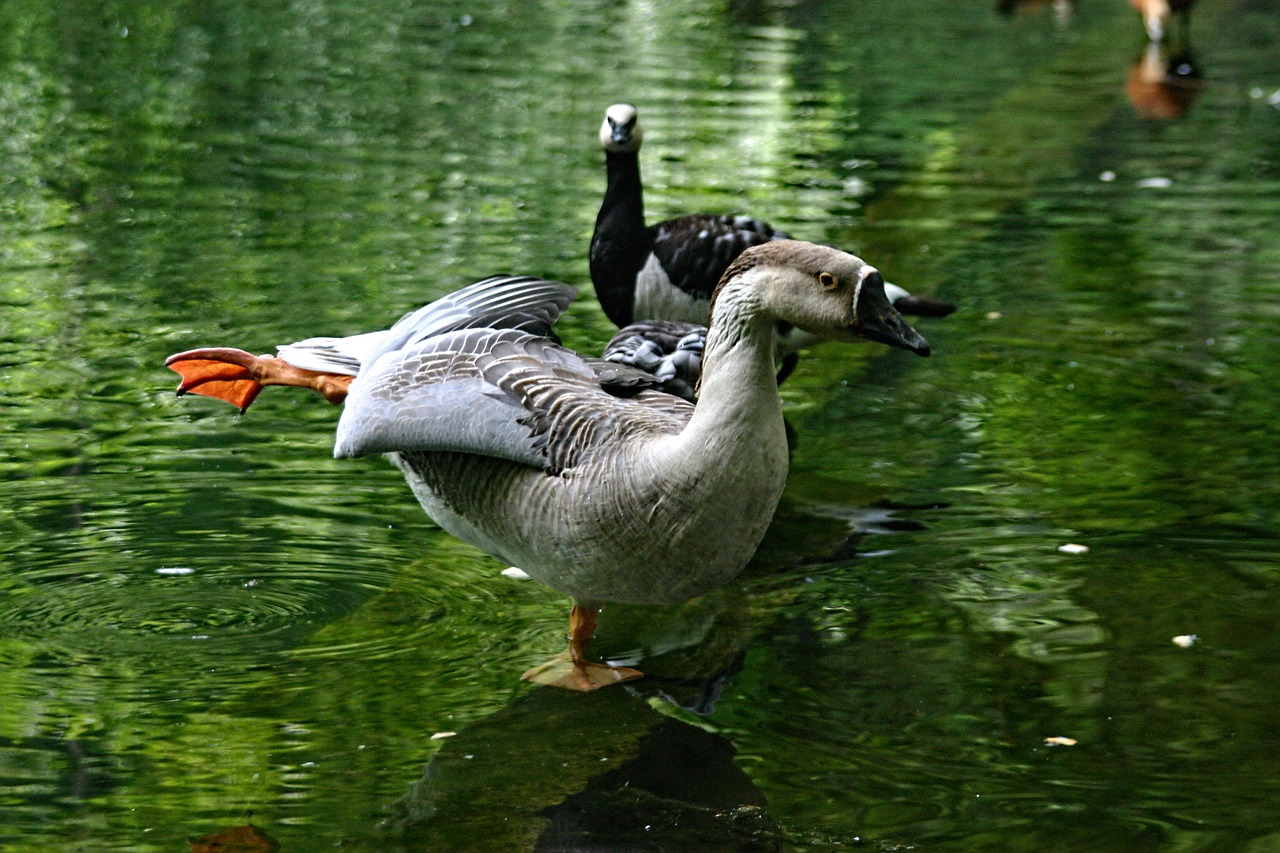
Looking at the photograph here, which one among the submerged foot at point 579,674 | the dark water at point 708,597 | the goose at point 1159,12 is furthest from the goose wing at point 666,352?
the goose at point 1159,12

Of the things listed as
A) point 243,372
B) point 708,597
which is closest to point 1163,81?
point 708,597

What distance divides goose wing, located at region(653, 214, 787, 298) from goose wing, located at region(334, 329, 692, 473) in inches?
77.0

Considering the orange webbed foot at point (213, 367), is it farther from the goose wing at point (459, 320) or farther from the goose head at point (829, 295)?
the goose head at point (829, 295)

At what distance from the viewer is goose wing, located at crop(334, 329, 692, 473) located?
13.7 feet

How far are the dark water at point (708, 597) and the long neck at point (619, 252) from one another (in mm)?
855

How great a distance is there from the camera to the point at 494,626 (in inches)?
194

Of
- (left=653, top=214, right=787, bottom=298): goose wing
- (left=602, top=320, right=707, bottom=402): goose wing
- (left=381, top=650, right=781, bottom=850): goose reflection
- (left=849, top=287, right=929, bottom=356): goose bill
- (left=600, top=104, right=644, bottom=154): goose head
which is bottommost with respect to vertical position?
(left=381, top=650, right=781, bottom=850): goose reflection

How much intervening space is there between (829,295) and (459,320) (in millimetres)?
1415

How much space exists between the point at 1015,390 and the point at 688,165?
4.28m

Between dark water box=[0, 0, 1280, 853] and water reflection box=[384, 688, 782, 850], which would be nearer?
water reflection box=[384, 688, 782, 850]

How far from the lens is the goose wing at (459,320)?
4816mm

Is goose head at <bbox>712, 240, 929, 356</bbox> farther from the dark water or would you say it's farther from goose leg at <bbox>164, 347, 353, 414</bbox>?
goose leg at <bbox>164, 347, 353, 414</bbox>

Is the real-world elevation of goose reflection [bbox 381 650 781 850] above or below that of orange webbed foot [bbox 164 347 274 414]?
below

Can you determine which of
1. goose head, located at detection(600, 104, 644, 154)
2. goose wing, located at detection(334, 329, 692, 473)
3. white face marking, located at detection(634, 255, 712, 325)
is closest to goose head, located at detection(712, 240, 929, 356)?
goose wing, located at detection(334, 329, 692, 473)
